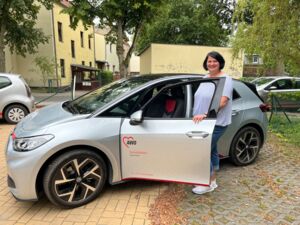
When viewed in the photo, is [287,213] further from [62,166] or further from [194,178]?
[62,166]

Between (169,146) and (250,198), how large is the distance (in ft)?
4.34

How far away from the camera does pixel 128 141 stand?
3258 millimetres

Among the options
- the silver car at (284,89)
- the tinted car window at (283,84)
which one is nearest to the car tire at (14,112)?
the silver car at (284,89)

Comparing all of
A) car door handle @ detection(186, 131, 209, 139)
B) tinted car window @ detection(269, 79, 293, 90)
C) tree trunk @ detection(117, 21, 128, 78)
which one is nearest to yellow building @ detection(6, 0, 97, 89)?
tree trunk @ detection(117, 21, 128, 78)

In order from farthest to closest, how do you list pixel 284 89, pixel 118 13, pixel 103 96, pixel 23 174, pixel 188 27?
1. pixel 188 27
2. pixel 118 13
3. pixel 284 89
4. pixel 103 96
5. pixel 23 174

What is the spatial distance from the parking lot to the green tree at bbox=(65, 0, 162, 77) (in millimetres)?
12179

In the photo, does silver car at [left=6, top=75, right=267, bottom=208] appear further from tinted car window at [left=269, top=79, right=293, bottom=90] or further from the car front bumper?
tinted car window at [left=269, top=79, right=293, bottom=90]

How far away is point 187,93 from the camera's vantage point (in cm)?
366

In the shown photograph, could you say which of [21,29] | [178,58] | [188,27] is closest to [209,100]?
[178,58]

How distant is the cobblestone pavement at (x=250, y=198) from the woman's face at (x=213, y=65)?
161 cm

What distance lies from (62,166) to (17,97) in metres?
5.96

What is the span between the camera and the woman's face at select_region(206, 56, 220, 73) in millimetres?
3301

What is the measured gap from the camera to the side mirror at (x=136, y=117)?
3.15m

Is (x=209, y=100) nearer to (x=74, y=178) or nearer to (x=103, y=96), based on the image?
(x=103, y=96)
